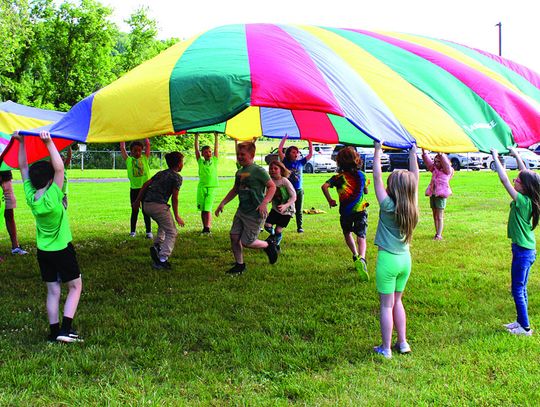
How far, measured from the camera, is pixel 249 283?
19.2 feet

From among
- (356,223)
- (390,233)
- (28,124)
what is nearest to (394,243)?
(390,233)

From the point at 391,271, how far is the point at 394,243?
0.63 feet

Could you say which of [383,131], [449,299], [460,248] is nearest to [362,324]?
[449,299]

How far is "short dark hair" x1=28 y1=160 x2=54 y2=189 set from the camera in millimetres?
4094

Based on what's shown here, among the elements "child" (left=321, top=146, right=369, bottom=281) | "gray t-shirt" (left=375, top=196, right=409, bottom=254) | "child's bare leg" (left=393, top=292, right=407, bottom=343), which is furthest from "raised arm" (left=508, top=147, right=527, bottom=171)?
"child" (left=321, top=146, right=369, bottom=281)

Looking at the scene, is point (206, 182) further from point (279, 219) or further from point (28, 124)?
point (28, 124)

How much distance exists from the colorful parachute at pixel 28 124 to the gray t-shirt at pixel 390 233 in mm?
3255

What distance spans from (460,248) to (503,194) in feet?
30.9

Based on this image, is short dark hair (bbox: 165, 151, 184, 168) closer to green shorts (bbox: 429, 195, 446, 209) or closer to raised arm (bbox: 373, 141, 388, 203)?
raised arm (bbox: 373, 141, 388, 203)

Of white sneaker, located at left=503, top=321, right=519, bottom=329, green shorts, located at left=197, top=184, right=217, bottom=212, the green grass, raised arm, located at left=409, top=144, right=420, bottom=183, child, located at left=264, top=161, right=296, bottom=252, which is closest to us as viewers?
the green grass

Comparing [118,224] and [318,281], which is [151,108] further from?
[118,224]

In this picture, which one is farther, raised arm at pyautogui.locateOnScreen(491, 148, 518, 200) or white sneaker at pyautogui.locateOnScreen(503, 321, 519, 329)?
white sneaker at pyautogui.locateOnScreen(503, 321, 519, 329)

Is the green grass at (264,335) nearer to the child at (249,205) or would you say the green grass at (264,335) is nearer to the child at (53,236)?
the child at (53,236)

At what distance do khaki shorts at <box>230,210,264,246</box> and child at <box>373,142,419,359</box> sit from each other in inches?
95.9
